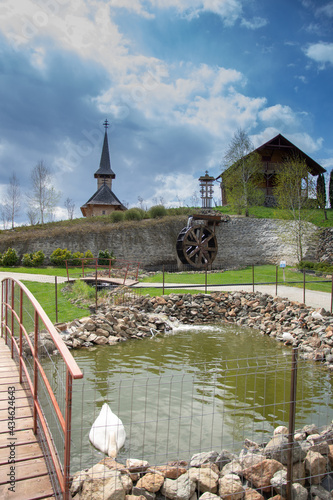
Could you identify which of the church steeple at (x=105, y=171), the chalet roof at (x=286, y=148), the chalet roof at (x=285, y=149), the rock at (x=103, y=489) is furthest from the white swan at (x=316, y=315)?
the church steeple at (x=105, y=171)

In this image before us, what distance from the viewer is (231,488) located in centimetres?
327

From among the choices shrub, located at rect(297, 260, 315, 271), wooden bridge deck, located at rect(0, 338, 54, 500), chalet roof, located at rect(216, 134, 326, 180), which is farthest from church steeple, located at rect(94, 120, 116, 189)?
wooden bridge deck, located at rect(0, 338, 54, 500)

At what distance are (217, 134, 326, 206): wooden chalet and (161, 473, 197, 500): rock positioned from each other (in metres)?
34.4

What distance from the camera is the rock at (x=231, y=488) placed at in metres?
3.24

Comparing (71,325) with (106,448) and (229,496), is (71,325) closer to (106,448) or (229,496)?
(106,448)

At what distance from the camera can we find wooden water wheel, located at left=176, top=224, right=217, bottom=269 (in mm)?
24016

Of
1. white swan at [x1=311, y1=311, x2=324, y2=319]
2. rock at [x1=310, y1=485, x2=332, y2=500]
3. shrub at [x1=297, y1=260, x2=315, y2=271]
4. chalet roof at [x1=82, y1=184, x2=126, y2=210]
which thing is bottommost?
rock at [x1=310, y1=485, x2=332, y2=500]

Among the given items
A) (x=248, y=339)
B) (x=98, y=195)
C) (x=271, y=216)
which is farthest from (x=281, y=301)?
(x=98, y=195)

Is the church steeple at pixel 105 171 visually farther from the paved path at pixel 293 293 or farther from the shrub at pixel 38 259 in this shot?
the paved path at pixel 293 293

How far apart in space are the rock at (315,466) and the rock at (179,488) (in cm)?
118

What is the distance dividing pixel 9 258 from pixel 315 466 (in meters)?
23.2

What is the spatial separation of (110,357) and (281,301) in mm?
6628

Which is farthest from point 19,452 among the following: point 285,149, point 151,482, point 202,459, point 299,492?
point 285,149

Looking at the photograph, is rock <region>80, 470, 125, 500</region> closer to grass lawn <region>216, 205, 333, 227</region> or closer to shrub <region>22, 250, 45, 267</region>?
shrub <region>22, 250, 45, 267</region>
